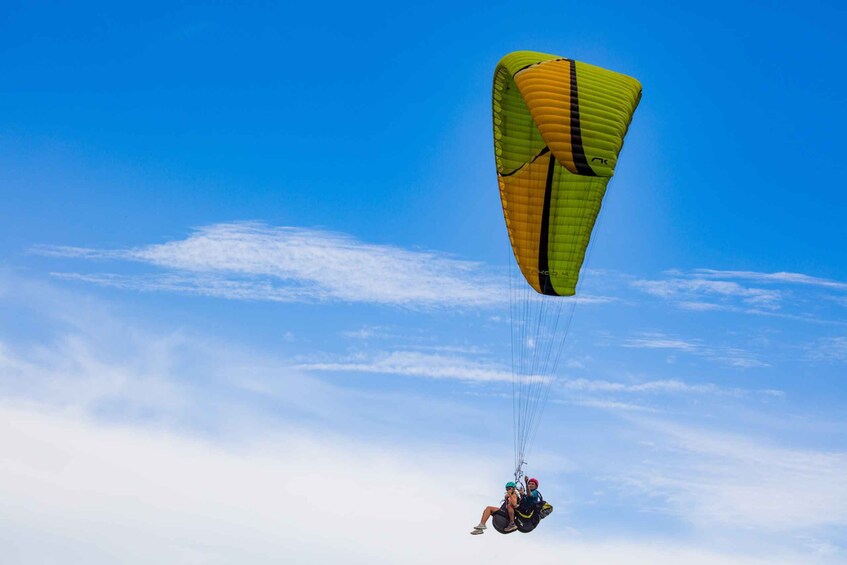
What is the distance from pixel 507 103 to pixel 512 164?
1.58 m

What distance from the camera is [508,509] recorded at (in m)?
30.9

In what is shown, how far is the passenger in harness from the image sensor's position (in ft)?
101

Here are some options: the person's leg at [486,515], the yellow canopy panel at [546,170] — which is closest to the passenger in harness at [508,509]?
the person's leg at [486,515]

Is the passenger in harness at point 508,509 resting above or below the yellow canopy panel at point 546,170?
below

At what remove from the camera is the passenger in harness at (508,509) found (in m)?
30.8

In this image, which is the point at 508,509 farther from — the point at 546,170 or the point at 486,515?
the point at 546,170

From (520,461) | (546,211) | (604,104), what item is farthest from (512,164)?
(520,461)

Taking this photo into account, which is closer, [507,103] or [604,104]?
[604,104]

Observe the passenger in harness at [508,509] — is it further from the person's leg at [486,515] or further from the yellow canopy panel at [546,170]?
the yellow canopy panel at [546,170]

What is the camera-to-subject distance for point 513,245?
3228cm

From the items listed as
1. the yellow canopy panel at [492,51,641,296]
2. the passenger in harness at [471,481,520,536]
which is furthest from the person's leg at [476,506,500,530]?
the yellow canopy panel at [492,51,641,296]

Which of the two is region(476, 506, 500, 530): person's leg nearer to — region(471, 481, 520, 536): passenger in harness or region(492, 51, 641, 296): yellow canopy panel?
region(471, 481, 520, 536): passenger in harness

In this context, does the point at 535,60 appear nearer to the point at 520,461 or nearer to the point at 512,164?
the point at 512,164

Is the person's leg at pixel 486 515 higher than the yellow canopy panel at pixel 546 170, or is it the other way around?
the yellow canopy panel at pixel 546 170
